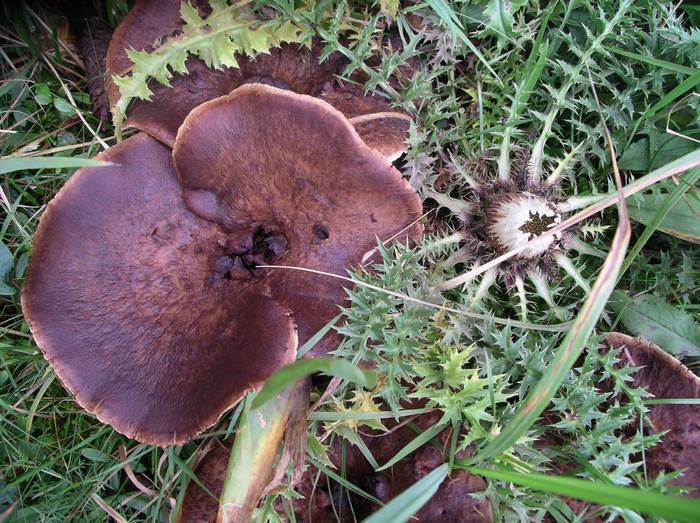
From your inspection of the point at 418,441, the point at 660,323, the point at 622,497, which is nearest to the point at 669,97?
the point at 660,323

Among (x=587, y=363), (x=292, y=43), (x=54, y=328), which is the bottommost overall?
(x=587, y=363)

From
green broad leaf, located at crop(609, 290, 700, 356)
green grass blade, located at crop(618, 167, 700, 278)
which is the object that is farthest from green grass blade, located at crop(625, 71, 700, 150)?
green broad leaf, located at crop(609, 290, 700, 356)

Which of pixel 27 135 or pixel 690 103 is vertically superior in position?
pixel 27 135

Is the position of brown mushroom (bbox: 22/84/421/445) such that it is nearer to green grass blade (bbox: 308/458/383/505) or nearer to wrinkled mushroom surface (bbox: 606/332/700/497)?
green grass blade (bbox: 308/458/383/505)

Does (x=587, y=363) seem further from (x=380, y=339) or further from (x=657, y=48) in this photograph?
(x=657, y=48)

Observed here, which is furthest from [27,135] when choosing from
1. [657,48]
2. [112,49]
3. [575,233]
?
[657,48]

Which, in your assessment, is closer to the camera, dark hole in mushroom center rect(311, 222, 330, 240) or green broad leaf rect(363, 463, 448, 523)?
green broad leaf rect(363, 463, 448, 523)

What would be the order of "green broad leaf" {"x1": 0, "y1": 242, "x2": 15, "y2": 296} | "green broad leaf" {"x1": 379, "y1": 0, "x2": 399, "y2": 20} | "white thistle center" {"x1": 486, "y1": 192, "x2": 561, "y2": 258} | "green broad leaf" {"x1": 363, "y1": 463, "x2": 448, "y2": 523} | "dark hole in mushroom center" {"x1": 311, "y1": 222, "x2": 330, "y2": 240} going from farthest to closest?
"green broad leaf" {"x1": 0, "y1": 242, "x2": 15, "y2": 296}
"green broad leaf" {"x1": 379, "y1": 0, "x2": 399, "y2": 20}
"white thistle center" {"x1": 486, "y1": 192, "x2": 561, "y2": 258}
"dark hole in mushroom center" {"x1": 311, "y1": 222, "x2": 330, "y2": 240}
"green broad leaf" {"x1": 363, "y1": 463, "x2": 448, "y2": 523}
